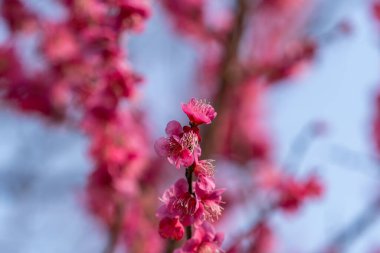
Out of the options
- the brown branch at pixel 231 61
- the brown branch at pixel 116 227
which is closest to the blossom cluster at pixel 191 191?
the brown branch at pixel 116 227

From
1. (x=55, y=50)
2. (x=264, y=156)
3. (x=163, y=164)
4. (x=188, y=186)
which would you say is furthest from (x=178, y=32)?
(x=188, y=186)

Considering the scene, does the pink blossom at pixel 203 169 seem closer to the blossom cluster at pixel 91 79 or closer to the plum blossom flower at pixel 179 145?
the plum blossom flower at pixel 179 145

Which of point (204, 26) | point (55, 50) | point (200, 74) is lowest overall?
point (55, 50)

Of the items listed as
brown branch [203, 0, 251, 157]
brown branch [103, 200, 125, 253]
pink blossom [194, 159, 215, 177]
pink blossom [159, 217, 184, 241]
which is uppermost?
brown branch [203, 0, 251, 157]

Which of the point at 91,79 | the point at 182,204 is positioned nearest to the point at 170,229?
the point at 182,204

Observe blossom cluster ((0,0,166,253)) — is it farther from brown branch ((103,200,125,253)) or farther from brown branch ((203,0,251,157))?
brown branch ((203,0,251,157))

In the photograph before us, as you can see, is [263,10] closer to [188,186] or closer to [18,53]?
[18,53]

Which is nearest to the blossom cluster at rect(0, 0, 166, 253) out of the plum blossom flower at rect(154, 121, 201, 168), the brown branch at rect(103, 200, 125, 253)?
the brown branch at rect(103, 200, 125, 253)

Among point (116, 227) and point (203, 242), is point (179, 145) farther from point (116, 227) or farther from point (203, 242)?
point (116, 227)
